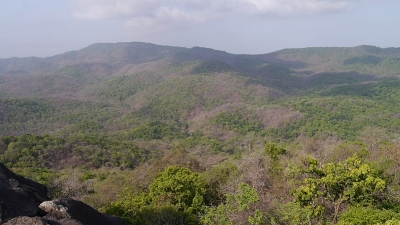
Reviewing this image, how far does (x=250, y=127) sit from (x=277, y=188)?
200 feet

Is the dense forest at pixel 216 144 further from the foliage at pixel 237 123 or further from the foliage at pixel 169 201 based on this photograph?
the foliage at pixel 237 123

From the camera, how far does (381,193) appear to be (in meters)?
12.8

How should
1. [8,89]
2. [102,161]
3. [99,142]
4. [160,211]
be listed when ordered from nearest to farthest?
[160,211] → [102,161] → [99,142] → [8,89]

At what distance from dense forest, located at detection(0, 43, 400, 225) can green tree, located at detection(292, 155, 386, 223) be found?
5 cm

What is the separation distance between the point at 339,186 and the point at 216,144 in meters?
51.5

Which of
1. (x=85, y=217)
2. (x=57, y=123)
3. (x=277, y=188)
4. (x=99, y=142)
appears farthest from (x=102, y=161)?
(x=57, y=123)

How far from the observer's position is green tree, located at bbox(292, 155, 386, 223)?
11.6 metres

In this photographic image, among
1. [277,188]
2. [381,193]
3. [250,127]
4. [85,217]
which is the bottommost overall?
[250,127]

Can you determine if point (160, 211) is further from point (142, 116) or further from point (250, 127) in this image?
point (142, 116)

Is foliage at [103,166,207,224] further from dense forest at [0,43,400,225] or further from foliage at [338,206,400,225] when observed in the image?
foliage at [338,206,400,225]

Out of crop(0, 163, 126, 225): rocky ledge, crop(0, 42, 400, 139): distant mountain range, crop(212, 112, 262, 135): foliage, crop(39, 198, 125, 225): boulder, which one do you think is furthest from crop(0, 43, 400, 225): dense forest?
crop(0, 163, 126, 225): rocky ledge

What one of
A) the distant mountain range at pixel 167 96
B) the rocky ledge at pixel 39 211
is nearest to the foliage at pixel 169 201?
the rocky ledge at pixel 39 211

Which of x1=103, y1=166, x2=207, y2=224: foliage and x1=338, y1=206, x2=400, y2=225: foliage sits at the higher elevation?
x1=338, y1=206, x2=400, y2=225: foliage

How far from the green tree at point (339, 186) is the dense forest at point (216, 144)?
52 millimetres
